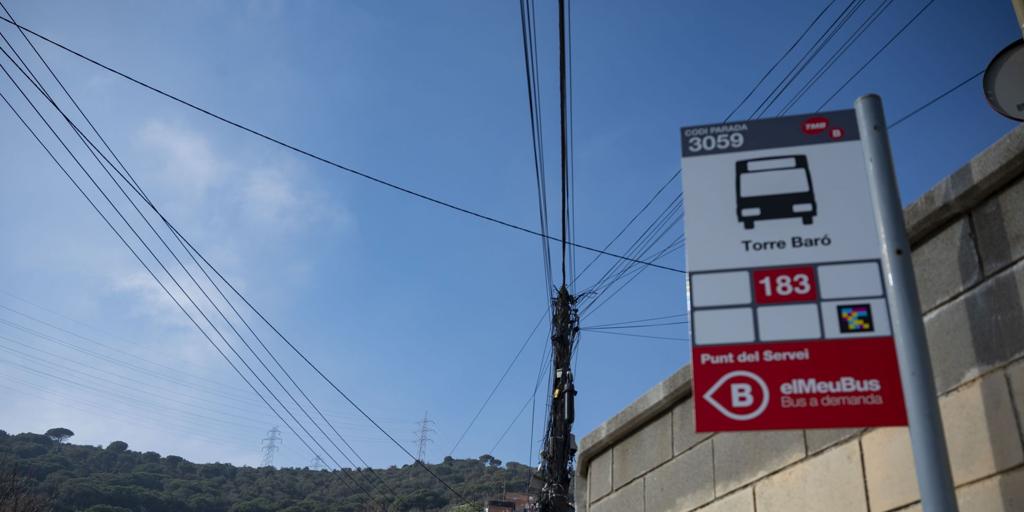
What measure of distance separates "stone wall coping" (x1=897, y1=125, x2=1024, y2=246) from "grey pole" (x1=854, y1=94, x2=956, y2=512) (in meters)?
0.72

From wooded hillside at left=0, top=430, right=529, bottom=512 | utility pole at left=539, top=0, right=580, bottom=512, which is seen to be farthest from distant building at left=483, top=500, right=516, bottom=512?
utility pole at left=539, top=0, right=580, bottom=512

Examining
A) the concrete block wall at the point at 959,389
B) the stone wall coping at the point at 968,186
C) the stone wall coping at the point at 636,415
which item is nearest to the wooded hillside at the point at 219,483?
the stone wall coping at the point at 636,415

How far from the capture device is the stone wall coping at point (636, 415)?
17.6 feet

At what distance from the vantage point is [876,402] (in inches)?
111

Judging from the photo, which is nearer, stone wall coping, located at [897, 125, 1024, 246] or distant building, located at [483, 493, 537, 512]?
stone wall coping, located at [897, 125, 1024, 246]

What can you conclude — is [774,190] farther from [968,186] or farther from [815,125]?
[968,186]

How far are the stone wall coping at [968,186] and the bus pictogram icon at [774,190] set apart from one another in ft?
2.39

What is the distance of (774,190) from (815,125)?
1.18ft

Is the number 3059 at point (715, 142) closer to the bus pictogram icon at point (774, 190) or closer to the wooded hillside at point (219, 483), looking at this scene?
the bus pictogram icon at point (774, 190)

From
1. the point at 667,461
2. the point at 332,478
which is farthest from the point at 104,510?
the point at 667,461

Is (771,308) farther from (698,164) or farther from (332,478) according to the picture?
(332,478)

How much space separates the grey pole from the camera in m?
2.30

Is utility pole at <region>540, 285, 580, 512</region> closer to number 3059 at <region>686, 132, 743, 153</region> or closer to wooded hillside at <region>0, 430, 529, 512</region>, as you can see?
number 3059 at <region>686, 132, 743, 153</region>

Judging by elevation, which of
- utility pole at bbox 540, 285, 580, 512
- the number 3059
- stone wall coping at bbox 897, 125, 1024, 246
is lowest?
stone wall coping at bbox 897, 125, 1024, 246
